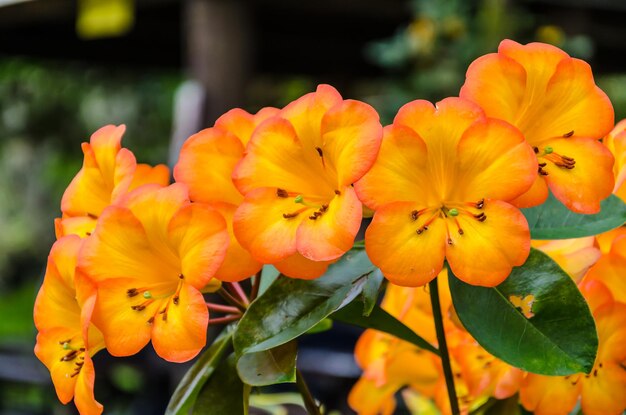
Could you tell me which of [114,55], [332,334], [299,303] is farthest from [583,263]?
[114,55]

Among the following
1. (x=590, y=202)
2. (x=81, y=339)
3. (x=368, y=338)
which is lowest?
(x=368, y=338)

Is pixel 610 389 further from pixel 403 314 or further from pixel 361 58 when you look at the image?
pixel 361 58

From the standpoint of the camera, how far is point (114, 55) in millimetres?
4980

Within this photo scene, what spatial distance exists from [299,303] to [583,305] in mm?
173

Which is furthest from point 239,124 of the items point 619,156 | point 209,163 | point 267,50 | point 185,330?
point 267,50

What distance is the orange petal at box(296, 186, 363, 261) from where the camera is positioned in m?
0.45

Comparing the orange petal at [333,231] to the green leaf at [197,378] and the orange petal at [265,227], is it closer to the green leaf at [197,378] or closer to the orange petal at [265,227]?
the orange petal at [265,227]

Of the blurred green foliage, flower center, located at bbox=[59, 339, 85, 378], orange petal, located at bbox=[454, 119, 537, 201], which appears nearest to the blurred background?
flower center, located at bbox=[59, 339, 85, 378]

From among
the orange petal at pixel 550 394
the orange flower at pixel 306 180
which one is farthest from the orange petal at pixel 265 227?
the orange petal at pixel 550 394

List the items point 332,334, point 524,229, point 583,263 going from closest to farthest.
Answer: point 524,229, point 583,263, point 332,334

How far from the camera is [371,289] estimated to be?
53 centimetres

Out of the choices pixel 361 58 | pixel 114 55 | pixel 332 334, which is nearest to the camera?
pixel 332 334

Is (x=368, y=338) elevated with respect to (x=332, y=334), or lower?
elevated

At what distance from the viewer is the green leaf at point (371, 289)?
521 mm
